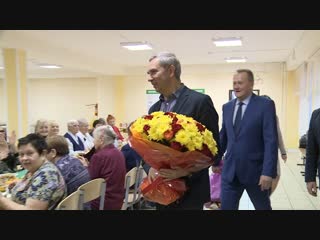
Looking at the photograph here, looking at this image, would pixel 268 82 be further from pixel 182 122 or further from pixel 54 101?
pixel 182 122

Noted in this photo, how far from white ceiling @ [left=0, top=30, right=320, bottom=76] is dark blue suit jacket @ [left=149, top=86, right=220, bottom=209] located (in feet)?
15.0

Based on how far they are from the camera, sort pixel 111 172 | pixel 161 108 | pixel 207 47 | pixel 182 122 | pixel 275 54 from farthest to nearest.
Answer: pixel 275 54 < pixel 207 47 < pixel 111 172 < pixel 161 108 < pixel 182 122

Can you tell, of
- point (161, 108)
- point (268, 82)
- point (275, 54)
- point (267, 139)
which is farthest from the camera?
point (268, 82)

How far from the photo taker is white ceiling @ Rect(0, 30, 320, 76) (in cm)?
607

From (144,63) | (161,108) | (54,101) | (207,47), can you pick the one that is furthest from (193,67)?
(161,108)

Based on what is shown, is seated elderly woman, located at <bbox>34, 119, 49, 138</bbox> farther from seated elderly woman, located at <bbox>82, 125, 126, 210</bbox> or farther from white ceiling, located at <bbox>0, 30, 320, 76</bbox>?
seated elderly woman, located at <bbox>82, 125, 126, 210</bbox>

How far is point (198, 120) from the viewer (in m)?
1.57

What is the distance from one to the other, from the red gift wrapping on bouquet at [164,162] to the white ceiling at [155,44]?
4793 millimetres

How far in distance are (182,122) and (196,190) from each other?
403 millimetres

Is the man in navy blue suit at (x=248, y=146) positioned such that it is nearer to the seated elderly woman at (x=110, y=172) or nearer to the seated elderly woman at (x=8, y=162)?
the seated elderly woman at (x=110, y=172)

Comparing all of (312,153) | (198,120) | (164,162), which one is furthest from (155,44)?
(164,162)

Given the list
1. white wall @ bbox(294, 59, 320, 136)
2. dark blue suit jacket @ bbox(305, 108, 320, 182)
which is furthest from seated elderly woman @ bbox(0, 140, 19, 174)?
white wall @ bbox(294, 59, 320, 136)

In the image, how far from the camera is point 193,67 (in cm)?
1151

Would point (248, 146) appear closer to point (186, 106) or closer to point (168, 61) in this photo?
point (186, 106)
